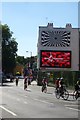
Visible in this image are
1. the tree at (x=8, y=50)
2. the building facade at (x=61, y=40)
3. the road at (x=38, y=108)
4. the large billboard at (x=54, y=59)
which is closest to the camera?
the road at (x=38, y=108)

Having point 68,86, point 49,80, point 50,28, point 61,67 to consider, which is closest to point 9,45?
point 50,28

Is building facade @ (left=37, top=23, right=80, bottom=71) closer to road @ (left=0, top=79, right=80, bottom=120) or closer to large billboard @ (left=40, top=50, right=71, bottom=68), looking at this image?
large billboard @ (left=40, top=50, right=71, bottom=68)

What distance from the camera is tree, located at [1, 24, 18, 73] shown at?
105m

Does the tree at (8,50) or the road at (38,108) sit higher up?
the tree at (8,50)

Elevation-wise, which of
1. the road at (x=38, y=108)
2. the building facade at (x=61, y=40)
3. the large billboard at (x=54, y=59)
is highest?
the building facade at (x=61, y=40)

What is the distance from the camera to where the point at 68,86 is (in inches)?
1885

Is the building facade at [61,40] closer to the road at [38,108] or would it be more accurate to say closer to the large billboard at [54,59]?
the large billboard at [54,59]

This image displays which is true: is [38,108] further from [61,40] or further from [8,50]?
[8,50]

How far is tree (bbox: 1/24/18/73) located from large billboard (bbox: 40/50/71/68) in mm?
37405

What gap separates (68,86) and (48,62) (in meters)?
19.6

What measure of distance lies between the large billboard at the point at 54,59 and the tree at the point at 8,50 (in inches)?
1473

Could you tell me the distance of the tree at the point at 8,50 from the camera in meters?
105

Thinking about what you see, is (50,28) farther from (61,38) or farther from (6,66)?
(6,66)

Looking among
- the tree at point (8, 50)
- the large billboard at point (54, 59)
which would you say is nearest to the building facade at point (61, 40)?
the large billboard at point (54, 59)
